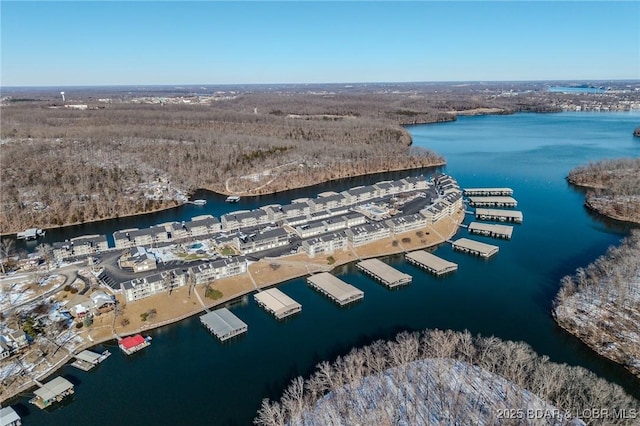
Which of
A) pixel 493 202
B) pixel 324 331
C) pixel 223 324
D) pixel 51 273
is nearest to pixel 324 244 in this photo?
pixel 324 331

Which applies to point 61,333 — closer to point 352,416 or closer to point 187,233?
point 187,233

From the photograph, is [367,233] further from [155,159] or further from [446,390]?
[155,159]

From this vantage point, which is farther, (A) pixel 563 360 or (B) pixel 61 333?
(B) pixel 61 333

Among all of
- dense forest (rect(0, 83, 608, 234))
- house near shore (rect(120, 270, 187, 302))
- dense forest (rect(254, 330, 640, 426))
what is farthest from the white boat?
dense forest (rect(254, 330, 640, 426))

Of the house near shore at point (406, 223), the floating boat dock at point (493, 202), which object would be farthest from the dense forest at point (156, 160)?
the house near shore at point (406, 223)

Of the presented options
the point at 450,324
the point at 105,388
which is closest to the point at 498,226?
the point at 450,324
